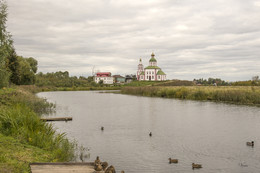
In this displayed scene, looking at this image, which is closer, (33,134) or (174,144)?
(33,134)

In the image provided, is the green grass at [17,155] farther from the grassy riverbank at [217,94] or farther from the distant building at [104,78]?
the distant building at [104,78]

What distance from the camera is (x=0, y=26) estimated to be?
34094 millimetres

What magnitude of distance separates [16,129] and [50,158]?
12.6 feet

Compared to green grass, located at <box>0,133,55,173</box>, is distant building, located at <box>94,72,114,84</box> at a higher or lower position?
higher

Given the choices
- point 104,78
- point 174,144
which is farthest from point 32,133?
point 104,78

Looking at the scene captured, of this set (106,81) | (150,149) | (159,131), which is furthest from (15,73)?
(106,81)

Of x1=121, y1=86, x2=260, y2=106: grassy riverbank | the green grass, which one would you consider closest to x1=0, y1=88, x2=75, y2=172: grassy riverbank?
the green grass

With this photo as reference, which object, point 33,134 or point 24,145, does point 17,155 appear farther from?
point 33,134

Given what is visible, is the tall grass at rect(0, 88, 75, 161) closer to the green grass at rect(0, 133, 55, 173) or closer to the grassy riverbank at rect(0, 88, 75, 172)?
the grassy riverbank at rect(0, 88, 75, 172)

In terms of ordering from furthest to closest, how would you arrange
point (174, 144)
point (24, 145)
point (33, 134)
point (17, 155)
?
point (174, 144) < point (33, 134) < point (24, 145) < point (17, 155)

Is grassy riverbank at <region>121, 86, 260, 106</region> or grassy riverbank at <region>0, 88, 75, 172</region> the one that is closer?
grassy riverbank at <region>0, 88, 75, 172</region>

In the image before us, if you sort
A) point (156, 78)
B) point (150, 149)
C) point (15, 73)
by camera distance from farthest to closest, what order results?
1. point (156, 78)
2. point (15, 73)
3. point (150, 149)

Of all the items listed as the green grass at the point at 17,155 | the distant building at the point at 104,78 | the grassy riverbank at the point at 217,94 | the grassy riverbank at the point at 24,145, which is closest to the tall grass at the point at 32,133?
the grassy riverbank at the point at 24,145

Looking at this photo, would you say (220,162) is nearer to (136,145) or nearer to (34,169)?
(136,145)
